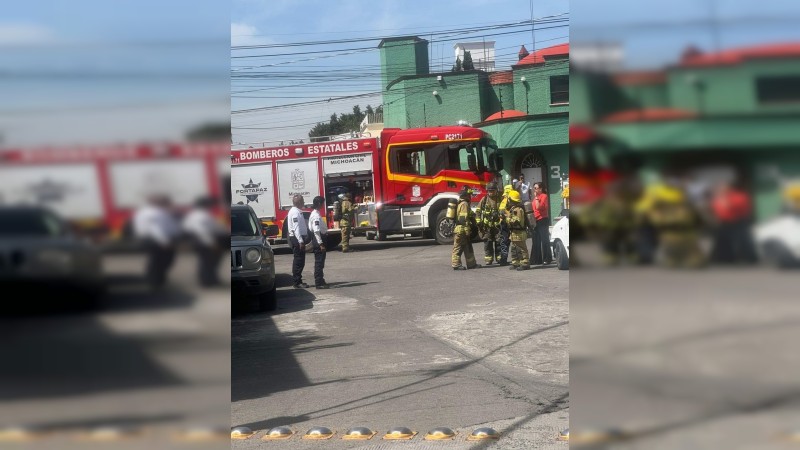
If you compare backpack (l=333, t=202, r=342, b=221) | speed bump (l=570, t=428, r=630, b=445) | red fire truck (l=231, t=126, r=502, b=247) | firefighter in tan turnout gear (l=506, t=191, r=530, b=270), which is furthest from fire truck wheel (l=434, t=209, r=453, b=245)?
speed bump (l=570, t=428, r=630, b=445)

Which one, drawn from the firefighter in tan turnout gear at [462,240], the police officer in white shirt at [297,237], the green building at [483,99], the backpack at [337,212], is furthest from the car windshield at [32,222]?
the firefighter in tan turnout gear at [462,240]

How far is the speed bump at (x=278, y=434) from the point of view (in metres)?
3.72

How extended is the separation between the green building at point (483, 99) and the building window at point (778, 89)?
4.49 feet

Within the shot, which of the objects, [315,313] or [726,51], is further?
[315,313]

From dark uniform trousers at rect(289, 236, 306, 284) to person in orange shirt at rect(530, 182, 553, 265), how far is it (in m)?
1.81

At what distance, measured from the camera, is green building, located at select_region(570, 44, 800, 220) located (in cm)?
100

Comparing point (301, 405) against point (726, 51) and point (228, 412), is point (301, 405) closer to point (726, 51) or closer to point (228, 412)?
point (228, 412)

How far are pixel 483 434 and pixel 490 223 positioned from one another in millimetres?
3227

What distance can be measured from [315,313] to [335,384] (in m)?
1.47

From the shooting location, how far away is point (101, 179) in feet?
3.30

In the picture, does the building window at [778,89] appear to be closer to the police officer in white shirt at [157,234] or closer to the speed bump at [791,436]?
the speed bump at [791,436]

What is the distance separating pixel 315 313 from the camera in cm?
584

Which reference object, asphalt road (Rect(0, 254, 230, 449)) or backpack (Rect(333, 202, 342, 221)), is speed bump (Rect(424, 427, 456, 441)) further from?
asphalt road (Rect(0, 254, 230, 449))

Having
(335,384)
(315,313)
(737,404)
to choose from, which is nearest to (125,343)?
(737,404)
